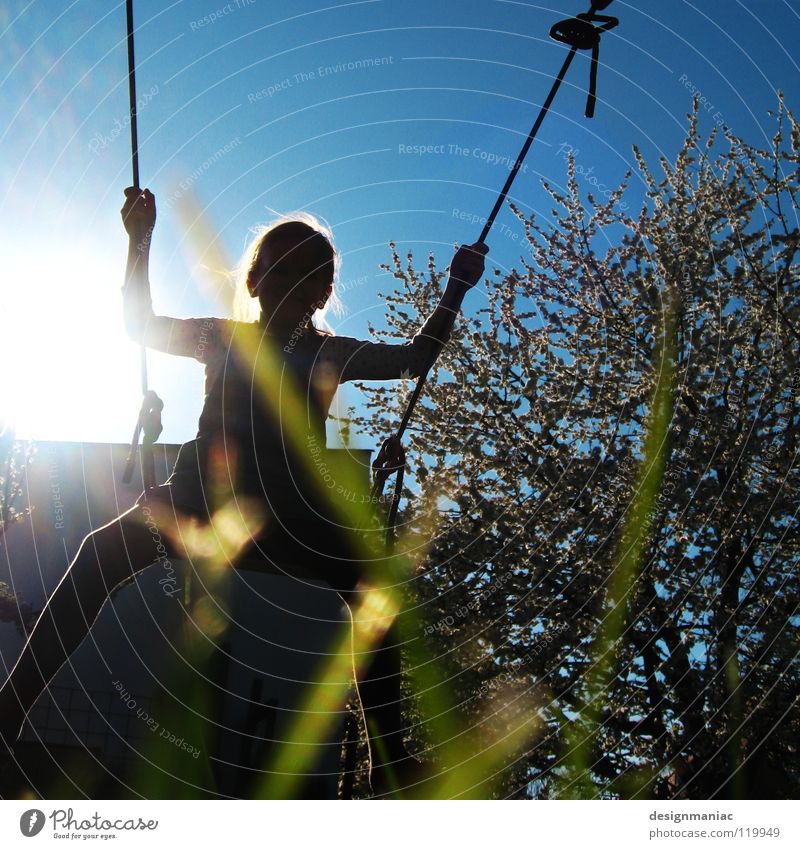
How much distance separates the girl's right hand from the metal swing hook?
2221mm

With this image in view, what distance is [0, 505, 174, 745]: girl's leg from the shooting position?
2.33 m

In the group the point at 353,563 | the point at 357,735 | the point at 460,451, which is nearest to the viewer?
the point at 353,563

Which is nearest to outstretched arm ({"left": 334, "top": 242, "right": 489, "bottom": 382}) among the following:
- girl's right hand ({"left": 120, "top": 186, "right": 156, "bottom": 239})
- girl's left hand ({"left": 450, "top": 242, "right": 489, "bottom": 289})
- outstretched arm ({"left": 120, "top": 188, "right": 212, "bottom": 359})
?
girl's left hand ({"left": 450, "top": 242, "right": 489, "bottom": 289})

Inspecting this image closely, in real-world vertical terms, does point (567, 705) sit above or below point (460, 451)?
below

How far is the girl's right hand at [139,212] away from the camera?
10.3 ft

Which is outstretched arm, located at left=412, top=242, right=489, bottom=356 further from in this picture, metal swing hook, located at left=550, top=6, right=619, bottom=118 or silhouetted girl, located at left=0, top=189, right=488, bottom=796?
metal swing hook, located at left=550, top=6, right=619, bottom=118

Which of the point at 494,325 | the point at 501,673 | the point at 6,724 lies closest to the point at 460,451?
the point at 494,325

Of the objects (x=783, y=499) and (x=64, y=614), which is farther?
(x=783, y=499)

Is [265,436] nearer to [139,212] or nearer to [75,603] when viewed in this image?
[75,603]

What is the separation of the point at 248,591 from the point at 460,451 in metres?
5.22

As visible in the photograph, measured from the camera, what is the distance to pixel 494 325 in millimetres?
9000

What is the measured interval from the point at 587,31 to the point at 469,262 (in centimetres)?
148

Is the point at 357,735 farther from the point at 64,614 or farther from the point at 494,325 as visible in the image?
the point at 64,614

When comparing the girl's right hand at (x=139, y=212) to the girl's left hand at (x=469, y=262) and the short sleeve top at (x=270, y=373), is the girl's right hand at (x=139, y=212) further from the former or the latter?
the girl's left hand at (x=469, y=262)
